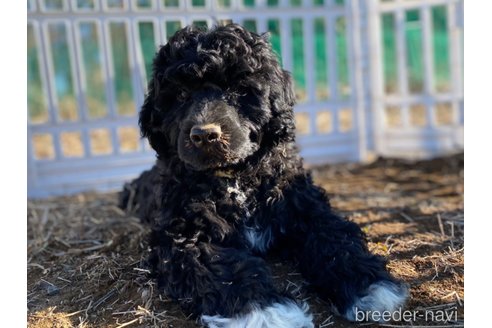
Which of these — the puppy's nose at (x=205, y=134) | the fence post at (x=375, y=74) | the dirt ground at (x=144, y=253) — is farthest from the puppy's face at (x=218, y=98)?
the fence post at (x=375, y=74)

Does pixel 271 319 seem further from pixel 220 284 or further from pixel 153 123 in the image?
pixel 153 123

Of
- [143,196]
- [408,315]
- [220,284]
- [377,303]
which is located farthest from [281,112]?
[143,196]

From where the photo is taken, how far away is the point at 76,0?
596cm

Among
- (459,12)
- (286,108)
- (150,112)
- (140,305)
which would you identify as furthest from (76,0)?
(459,12)

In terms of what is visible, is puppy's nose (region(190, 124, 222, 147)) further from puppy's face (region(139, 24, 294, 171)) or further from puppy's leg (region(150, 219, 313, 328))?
puppy's leg (region(150, 219, 313, 328))

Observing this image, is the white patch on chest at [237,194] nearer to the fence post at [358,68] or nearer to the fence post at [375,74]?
the fence post at [358,68]

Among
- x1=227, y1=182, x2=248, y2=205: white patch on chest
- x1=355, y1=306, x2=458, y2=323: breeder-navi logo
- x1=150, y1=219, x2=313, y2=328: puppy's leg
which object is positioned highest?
x1=227, y1=182, x2=248, y2=205: white patch on chest

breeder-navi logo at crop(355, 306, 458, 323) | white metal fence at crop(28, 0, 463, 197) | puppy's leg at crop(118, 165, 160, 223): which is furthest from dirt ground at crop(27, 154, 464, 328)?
white metal fence at crop(28, 0, 463, 197)

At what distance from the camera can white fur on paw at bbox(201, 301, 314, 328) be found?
2656mm

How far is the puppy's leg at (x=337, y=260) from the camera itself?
9.59ft

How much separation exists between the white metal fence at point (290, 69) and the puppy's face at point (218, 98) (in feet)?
7.78

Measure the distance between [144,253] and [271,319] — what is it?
4.99 ft

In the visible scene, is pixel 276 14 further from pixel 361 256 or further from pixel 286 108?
pixel 361 256
